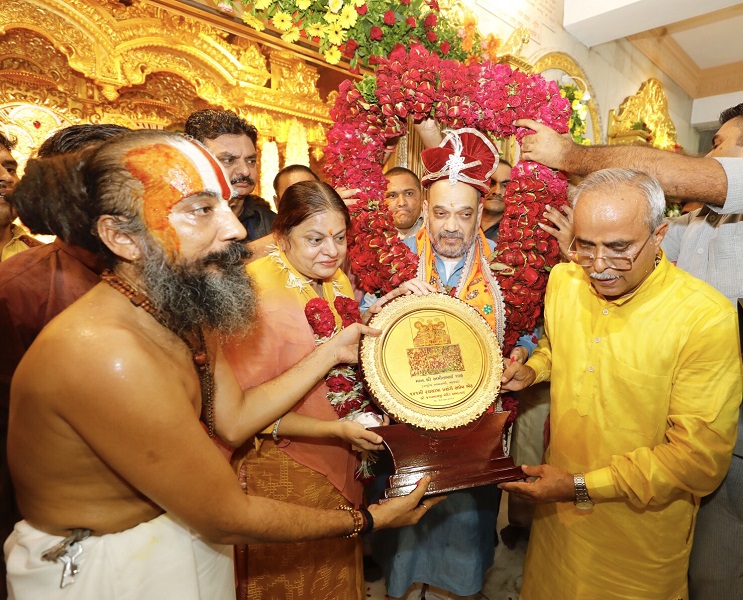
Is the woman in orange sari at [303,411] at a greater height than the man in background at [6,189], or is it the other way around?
the man in background at [6,189]

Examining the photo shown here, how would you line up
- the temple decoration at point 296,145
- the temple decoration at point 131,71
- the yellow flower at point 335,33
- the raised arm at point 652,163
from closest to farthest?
the raised arm at point 652,163, the yellow flower at point 335,33, the temple decoration at point 131,71, the temple decoration at point 296,145

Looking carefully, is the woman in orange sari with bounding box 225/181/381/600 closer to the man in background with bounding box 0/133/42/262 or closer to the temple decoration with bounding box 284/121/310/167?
the man in background with bounding box 0/133/42/262

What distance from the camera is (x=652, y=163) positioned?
2318 mm

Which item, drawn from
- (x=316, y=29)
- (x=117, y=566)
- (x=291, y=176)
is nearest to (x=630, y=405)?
(x=117, y=566)

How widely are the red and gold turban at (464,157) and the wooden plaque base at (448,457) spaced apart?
145 cm

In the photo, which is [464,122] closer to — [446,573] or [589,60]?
[446,573]

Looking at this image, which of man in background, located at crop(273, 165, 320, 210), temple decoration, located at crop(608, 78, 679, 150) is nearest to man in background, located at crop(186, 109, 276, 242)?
man in background, located at crop(273, 165, 320, 210)

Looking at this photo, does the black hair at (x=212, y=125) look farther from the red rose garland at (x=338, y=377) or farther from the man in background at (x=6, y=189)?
the red rose garland at (x=338, y=377)

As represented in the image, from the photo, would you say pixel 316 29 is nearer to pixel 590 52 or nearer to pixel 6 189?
Result: pixel 6 189

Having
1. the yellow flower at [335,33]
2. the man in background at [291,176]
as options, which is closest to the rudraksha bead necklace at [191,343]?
the yellow flower at [335,33]

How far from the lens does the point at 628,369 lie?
83.9 inches

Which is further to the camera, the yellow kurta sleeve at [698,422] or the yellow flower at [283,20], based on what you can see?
the yellow flower at [283,20]

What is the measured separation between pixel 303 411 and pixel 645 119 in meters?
10.2

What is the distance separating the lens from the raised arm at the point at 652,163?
227 centimetres
